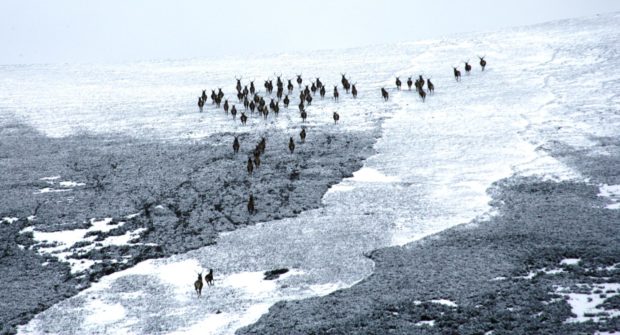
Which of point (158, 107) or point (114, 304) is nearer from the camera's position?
point (114, 304)

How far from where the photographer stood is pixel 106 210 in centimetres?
1214

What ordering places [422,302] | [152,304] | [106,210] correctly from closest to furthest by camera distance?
[422,302], [152,304], [106,210]

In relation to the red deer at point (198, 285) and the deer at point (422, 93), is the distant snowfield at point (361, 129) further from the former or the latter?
the deer at point (422, 93)

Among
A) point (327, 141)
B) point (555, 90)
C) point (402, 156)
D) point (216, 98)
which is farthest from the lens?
point (216, 98)

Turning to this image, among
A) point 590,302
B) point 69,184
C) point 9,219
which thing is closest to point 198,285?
point 590,302

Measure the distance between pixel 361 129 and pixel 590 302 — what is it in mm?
9972

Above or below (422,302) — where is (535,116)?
above

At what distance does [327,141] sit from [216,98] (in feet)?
19.5

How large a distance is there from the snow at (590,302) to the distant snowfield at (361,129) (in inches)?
110

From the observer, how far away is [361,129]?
55.5 feet


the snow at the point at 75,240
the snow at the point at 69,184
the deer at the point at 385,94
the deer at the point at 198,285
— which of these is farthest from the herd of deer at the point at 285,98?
the deer at the point at 198,285

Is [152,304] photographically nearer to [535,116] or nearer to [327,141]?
[327,141]

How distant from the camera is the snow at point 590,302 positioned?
7160mm

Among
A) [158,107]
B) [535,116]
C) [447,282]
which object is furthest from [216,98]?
[447,282]
